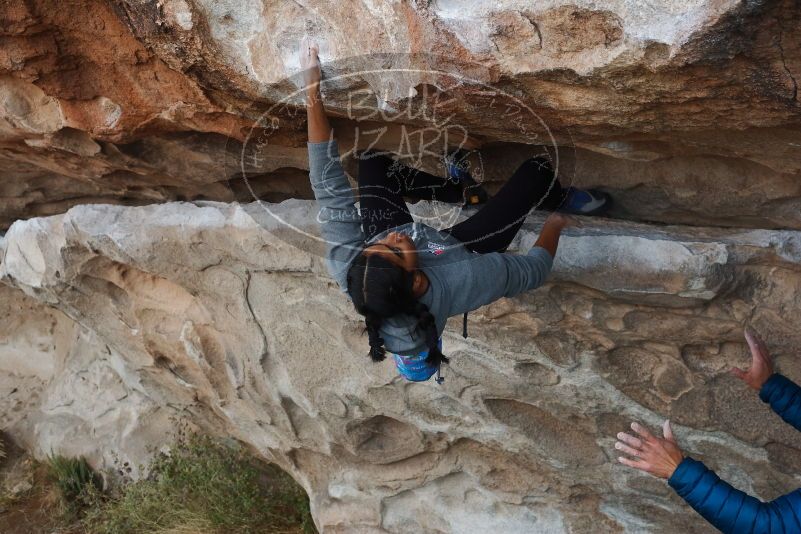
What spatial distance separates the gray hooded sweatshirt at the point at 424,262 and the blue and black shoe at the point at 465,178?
489mm

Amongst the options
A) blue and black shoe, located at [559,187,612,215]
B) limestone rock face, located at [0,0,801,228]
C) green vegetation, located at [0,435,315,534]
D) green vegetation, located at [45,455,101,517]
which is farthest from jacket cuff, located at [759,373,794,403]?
green vegetation, located at [45,455,101,517]

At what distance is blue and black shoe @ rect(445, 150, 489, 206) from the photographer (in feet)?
7.06

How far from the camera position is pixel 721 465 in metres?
2.18

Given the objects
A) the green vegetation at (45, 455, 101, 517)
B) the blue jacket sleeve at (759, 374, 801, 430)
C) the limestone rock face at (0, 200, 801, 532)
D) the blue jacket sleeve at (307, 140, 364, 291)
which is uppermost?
the blue jacket sleeve at (307, 140, 364, 291)

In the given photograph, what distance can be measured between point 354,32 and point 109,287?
1.75 metres

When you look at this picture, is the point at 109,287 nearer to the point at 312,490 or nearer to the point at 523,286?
the point at 312,490

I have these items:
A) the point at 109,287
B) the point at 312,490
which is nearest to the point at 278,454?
the point at 312,490

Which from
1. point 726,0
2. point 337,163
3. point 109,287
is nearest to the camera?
point 726,0

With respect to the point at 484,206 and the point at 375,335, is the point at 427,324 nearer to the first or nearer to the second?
the point at 375,335

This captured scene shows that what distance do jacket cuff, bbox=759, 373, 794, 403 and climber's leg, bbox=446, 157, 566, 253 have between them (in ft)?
2.21

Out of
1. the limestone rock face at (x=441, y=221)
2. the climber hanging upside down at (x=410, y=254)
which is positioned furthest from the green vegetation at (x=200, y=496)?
the climber hanging upside down at (x=410, y=254)

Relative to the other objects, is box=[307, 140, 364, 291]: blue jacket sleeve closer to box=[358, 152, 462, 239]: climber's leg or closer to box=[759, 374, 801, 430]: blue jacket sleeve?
box=[358, 152, 462, 239]: climber's leg

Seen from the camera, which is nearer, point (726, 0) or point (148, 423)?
point (726, 0)

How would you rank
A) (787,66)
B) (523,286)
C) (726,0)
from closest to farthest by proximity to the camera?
(726,0) < (787,66) < (523,286)
